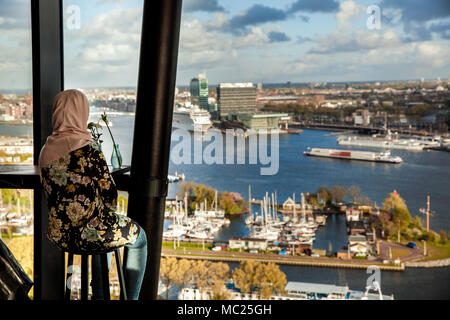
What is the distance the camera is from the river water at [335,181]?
3.53 meters

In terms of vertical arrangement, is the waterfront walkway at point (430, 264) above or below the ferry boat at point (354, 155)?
below

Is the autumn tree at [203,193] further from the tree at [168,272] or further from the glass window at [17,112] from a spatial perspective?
the glass window at [17,112]

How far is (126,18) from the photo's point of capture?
383 centimetres

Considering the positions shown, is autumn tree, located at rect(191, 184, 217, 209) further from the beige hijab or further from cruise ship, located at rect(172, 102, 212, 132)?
the beige hijab

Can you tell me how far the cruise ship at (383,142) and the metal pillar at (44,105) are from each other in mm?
2122

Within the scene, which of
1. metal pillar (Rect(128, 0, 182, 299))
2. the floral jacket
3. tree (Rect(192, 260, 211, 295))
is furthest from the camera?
tree (Rect(192, 260, 211, 295))

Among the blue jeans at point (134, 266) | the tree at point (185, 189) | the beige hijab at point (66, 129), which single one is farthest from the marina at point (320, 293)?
the beige hijab at point (66, 129)

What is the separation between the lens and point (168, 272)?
3.94 metres

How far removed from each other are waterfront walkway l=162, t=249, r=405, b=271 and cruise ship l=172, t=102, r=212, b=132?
3.08 feet

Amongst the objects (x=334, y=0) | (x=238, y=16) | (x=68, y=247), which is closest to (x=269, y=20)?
(x=238, y=16)

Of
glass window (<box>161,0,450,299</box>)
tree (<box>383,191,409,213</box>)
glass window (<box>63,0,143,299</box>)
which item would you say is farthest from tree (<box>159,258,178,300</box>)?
tree (<box>383,191,409,213</box>)

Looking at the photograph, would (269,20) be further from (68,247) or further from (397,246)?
(68,247)

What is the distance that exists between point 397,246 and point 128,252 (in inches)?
73.8

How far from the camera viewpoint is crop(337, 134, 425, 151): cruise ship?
369 cm
